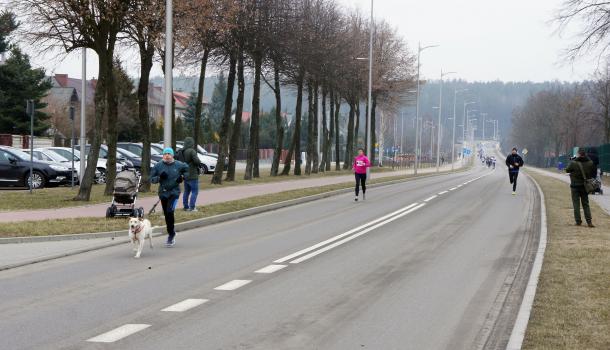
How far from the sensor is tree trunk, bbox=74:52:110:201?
74.7ft

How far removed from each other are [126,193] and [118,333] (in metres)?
10.1

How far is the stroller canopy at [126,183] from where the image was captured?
16.7 metres

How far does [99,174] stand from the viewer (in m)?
33.7

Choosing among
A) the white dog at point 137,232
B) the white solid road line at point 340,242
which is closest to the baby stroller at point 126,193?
the white dog at point 137,232

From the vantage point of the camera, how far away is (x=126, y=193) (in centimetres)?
1695

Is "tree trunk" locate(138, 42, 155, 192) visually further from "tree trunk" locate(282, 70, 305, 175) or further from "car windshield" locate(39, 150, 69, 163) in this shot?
"tree trunk" locate(282, 70, 305, 175)

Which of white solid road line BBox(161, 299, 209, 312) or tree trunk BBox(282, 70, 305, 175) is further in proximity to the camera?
tree trunk BBox(282, 70, 305, 175)

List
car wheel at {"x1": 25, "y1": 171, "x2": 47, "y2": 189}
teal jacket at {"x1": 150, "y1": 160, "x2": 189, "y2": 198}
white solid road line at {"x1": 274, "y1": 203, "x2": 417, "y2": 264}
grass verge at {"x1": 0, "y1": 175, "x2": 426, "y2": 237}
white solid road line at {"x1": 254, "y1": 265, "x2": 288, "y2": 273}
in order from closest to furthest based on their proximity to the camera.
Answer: white solid road line at {"x1": 254, "y1": 265, "x2": 288, "y2": 273}
white solid road line at {"x1": 274, "y1": 203, "x2": 417, "y2": 264}
teal jacket at {"x1": 150, "y1": 160, "x2": 189, "y2": 198}
grass verge at {"x1": 0, "y1": 175, "x2": 426, "y2": 237}
car wheel at {"x1": 25, "y1": 171, "x2": 47, "y2": 189}

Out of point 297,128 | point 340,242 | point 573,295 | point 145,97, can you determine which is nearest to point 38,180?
point 145,97

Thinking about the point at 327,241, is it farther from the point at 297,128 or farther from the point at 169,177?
the point at 297,128

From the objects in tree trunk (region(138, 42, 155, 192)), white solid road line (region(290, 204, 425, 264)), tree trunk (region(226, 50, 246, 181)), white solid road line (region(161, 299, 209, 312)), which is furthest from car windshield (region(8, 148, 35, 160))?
white solid road line (region(161, 299, 209, 312))

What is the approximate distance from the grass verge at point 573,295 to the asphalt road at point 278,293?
1.19ft

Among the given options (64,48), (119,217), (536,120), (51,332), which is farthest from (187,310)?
(536,120)

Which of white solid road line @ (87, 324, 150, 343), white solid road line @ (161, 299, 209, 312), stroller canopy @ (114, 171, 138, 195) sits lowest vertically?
white solid road line @ (161, 299, 209, 312)
